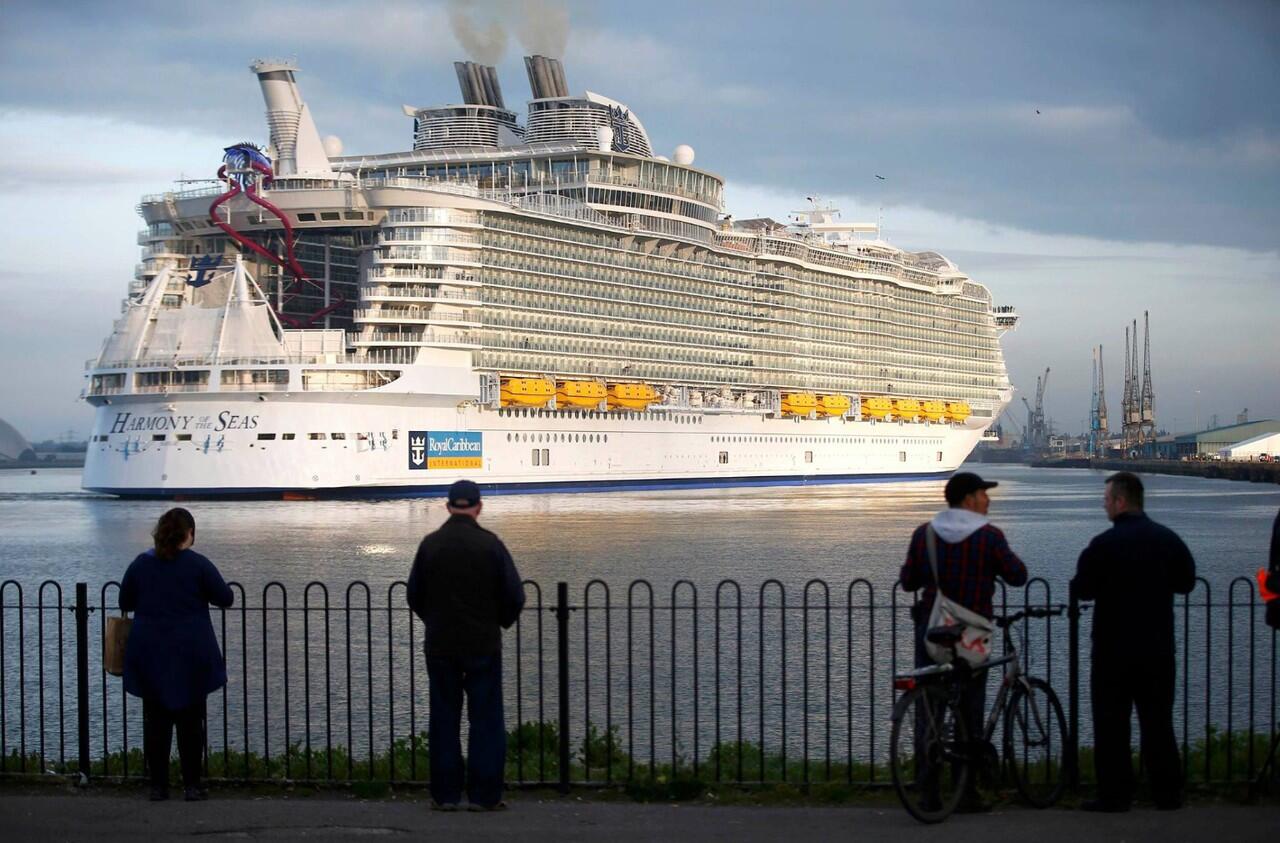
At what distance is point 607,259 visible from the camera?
85.1 meters

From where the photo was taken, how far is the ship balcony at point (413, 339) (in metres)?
68.6

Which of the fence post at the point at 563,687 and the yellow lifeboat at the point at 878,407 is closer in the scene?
the fence post at the point at 563,687

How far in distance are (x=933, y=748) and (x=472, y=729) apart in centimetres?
289

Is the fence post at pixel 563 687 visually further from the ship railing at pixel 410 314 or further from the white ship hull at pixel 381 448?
the ship railing at pixel 410 314

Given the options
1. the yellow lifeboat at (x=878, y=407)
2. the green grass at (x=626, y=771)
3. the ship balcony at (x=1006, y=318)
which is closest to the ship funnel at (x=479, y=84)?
the yellow lifeboat at (x=878, y=407)

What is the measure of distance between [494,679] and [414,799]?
1193 millimetres

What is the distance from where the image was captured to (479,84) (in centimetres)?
8769

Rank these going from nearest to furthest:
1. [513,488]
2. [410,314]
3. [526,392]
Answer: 1. [410,314]
2. [513,488]
3. [526,392]

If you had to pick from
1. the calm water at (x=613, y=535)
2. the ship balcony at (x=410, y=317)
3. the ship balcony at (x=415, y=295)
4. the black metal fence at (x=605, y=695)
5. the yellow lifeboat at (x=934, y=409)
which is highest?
the ship balcony at (x=415, y=295)

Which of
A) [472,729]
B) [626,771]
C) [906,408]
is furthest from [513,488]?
[472,729]

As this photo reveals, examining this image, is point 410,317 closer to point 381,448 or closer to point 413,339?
point 413,339

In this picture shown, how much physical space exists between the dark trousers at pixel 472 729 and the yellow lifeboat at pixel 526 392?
64531mm

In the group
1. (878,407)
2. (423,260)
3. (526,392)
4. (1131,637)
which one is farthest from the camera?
(878,407)

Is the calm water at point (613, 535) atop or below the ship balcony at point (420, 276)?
below
